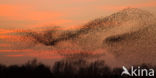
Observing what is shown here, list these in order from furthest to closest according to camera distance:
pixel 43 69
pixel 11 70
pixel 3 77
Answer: pixel 43 69
pixel 11 70
pixel 3 77

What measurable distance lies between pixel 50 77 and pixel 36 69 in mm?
1343

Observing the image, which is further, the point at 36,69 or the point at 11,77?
the point at 36,69

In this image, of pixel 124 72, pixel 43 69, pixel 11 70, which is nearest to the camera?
pixel 124 72

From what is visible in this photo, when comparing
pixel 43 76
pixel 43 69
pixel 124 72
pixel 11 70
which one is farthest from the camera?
pixel 43 76

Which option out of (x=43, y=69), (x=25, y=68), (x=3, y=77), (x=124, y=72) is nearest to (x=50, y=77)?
(x=43, y=69)

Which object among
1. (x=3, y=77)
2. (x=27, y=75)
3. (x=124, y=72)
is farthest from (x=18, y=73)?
(x=124, y=72)

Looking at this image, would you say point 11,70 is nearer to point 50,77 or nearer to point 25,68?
point 25,68

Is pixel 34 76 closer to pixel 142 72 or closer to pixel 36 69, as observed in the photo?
pixel 36 69

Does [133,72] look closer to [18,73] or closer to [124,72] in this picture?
[124,72]

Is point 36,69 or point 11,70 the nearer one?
point 11,70

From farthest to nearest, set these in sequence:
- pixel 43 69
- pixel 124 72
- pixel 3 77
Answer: pixel 43 69, pixel 3 77, pixel 124 72

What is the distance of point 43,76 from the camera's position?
20750 millimetres

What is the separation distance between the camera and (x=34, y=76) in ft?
63.8

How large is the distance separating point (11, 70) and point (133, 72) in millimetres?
8138
